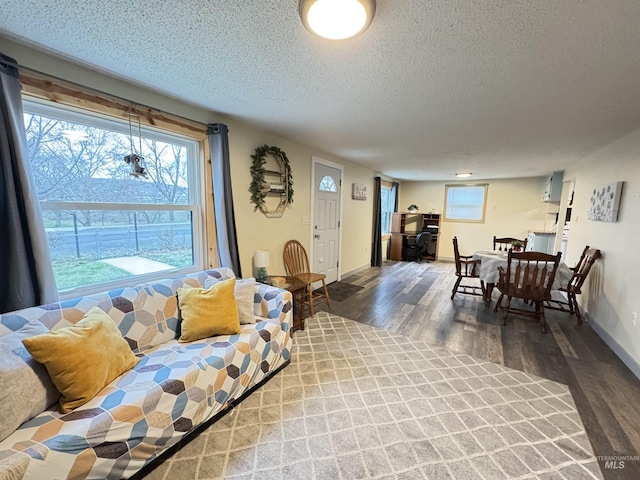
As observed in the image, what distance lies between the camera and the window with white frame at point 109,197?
5.72 ft

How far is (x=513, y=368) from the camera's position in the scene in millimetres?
2283

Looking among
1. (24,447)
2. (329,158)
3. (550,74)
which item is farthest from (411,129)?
(24,447)

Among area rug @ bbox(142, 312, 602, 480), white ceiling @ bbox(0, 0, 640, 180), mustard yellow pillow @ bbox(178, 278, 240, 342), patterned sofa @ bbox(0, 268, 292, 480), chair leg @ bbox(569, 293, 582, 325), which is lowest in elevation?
area rug @ bbox(142, 312, 602, 480)

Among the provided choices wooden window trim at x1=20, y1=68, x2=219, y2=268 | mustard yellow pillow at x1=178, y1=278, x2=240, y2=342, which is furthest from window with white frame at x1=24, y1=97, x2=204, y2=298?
mustard yellow pillow at x1=178, y1=278, x2=240, y2=342

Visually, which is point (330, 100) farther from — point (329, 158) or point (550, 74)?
point (329, 158)

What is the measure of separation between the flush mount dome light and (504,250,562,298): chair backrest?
2927mm

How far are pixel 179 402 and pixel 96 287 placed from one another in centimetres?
120

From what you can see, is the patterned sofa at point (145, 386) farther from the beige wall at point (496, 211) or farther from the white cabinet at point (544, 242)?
the beige wall at point (496, 211)

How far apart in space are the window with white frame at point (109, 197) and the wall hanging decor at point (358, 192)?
323 centimetres

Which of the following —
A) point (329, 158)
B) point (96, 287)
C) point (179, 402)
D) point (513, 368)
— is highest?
point (329, 158)

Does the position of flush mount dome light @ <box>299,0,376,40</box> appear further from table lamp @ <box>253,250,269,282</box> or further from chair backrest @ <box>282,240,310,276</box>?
chair backrest @ <box>282,240,310,276</box>

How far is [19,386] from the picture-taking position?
45.0 inches

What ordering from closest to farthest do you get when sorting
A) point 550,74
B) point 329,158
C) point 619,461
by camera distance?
point 619,461 < point 550,74 < point 329,158

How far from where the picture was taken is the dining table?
3.08 metres
